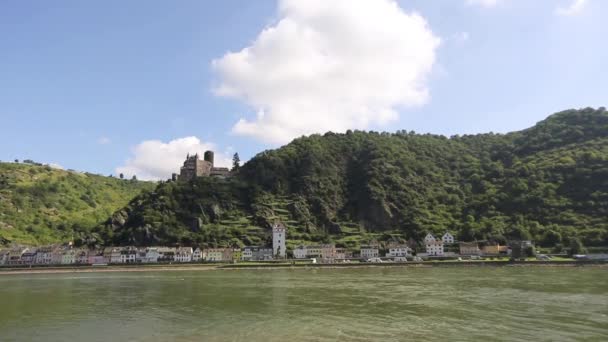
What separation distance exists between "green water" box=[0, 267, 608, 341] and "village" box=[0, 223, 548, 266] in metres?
56.8

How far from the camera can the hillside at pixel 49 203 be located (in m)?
136

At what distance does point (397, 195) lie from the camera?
13750 centimetres

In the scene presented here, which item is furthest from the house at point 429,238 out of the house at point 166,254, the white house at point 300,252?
the house at point 166,254

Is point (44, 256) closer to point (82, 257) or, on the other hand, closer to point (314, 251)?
point (82, 257)

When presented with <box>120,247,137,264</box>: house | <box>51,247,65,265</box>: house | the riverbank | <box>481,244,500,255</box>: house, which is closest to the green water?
the riverbank

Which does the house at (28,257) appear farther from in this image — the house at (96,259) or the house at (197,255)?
the house at (197,255)

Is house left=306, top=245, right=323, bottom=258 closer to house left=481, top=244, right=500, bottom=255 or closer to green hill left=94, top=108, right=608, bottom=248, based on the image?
green hill left=94, top=108, right=608, bottom=248

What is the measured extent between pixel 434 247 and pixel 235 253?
46.1m

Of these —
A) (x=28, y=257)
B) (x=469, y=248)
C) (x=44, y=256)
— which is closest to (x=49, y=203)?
(x=28, y=257)

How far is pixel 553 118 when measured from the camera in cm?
18138

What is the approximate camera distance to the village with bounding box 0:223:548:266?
105 m

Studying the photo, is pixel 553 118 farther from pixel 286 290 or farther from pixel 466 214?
pixel 286 290

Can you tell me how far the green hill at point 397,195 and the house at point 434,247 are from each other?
7.80 meters

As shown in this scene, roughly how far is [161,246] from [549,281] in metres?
89.4
